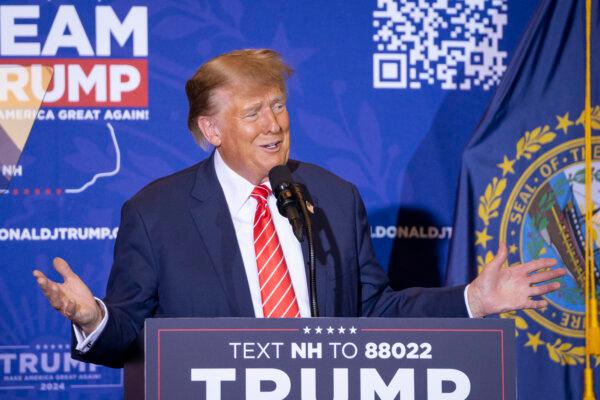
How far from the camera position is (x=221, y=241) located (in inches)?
104

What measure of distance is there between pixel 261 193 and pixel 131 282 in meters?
0.49

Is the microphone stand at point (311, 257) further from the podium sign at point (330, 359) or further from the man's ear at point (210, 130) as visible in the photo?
the man's ear at point (210, 130)

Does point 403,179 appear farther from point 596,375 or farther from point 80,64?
point 80,64

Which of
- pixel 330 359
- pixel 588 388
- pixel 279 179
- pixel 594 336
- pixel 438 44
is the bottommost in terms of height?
pixel 588 388

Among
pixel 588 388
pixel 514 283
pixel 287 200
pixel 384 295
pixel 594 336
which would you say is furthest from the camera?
pixel 594 336

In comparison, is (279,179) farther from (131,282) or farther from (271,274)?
(131,282)

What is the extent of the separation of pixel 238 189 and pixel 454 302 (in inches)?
31.2

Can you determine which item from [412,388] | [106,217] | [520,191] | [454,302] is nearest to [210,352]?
[412,388]

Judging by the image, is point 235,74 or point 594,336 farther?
point 594,336

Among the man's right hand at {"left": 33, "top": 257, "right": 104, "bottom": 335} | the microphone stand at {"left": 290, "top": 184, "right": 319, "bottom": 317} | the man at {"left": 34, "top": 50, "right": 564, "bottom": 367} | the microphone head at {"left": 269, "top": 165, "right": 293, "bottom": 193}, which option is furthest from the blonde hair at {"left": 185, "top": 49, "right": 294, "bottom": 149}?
the man's right hand at {"left": 33, "top": 257, "right": 104, "bottom": 335}

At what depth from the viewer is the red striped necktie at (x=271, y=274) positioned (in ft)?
8.42

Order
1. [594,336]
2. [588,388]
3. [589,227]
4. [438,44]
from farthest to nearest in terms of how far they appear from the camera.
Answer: [438,44] → [589,227] → [594,336] → [588,388]

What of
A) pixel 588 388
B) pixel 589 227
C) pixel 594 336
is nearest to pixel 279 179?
pixel 588 388

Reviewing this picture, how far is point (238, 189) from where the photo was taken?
9.16ft
